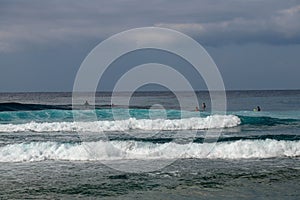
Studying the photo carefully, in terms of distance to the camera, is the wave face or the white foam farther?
the white foam

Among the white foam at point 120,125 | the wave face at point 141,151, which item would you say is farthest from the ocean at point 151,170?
the white foam at point 120,125

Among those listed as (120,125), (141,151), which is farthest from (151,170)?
(120,125)

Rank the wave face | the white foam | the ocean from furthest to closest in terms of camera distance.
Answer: the white foam
the wave face
the ocean

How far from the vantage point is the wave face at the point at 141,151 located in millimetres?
17594

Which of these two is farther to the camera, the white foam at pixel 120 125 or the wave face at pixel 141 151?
the white foam at pixel 120 125

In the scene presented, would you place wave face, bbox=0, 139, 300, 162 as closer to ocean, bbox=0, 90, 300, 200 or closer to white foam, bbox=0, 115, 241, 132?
ocean, bbox=0, 90, 300, 200

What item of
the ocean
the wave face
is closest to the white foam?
the ocean

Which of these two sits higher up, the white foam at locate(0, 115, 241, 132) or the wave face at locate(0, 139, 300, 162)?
the white foam at locate(0, 115, 241, 132)

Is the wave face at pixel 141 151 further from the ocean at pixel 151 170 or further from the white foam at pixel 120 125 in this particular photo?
the white foam at pixel 120 125

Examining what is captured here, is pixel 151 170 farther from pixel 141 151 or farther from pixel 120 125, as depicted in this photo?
pixel 120 125

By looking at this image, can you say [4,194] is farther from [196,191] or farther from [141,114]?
[141,114]

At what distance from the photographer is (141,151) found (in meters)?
18.3

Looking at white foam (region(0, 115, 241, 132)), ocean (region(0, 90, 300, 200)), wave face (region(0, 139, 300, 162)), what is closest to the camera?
ocean (region(0, 90, 300, 200))

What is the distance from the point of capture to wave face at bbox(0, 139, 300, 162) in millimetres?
17594
